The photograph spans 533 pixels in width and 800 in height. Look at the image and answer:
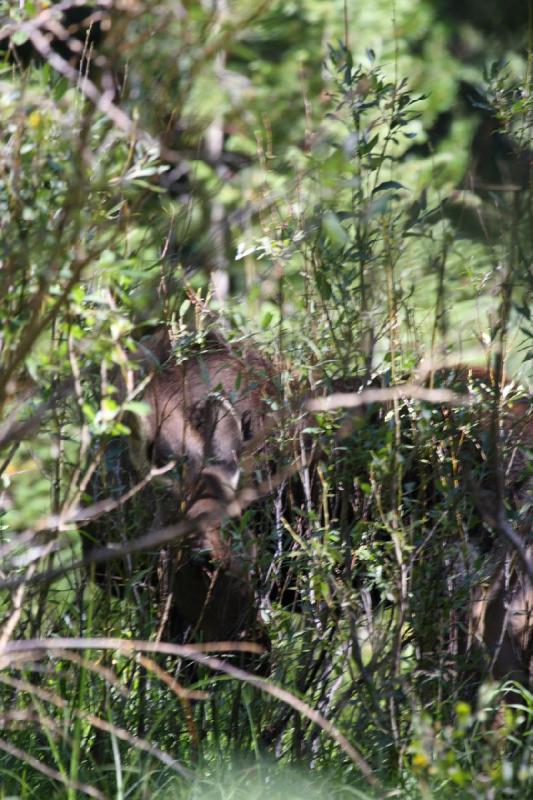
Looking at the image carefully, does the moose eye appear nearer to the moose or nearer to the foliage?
the moose

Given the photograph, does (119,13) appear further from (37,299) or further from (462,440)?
(462,440)

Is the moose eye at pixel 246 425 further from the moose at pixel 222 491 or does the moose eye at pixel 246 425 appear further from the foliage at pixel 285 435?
the foliage at pixel 285 435

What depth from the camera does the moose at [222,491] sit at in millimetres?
3549

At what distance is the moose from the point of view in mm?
3549

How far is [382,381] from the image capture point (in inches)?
138

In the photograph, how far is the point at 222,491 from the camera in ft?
12.0

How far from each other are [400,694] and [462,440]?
33.2 inches

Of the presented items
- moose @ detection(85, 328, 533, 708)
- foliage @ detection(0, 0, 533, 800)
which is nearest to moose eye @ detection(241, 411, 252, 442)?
moose @ detection(85, 328, 533, 708)

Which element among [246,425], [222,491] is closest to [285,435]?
[222,491]

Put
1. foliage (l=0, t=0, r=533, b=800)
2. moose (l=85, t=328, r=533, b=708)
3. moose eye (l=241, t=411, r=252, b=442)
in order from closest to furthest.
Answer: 1. foliage (l=0, t=0, r=533, b=800)
2. moose (l=85, t=328, r=533, b=708)
3. moose eye (l=241, t=411, r=252, b=442)

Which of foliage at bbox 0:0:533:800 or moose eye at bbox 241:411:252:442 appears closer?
foliage at bbox 0:0:533:800

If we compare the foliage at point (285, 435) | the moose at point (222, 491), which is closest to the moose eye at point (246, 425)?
the moose at point (222, 491)

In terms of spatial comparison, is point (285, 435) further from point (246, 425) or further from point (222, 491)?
point (246, 425)

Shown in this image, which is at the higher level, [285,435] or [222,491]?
[285,435]
